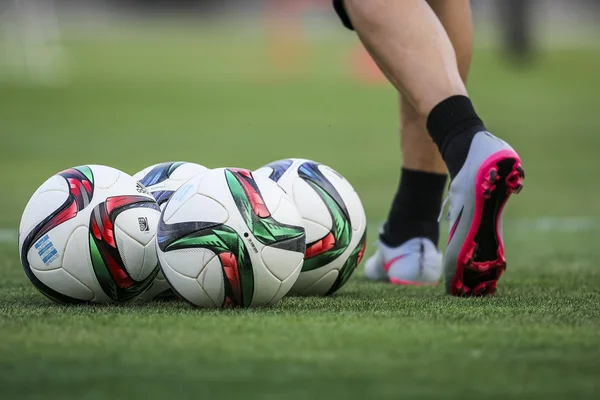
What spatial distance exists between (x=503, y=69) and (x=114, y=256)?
17.1m

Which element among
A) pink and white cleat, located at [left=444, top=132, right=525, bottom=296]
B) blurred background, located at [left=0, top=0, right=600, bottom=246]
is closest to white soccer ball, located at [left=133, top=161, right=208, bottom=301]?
pink and white cleat, located at [left=444, top=132, right=525, bottom=296]

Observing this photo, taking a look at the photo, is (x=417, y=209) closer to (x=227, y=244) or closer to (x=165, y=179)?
(x=165, y=179)

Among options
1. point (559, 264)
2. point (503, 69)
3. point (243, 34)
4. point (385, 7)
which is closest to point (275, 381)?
point (385, 7)

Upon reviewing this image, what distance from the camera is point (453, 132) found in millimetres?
3377

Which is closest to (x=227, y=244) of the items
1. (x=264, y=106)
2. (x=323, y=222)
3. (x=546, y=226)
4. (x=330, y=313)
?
(x=330, y=313)

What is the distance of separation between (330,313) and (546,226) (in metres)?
3.50

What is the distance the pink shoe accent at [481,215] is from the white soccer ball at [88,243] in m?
0.97

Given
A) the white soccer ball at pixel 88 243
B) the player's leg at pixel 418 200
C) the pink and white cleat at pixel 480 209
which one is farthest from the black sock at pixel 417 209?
the white soccer ball at pixel 88 243

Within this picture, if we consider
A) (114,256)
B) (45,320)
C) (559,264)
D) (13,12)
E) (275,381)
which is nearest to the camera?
(275,381)

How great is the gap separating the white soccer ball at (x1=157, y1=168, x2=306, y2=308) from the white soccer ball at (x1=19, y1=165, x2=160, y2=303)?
0.43 ft

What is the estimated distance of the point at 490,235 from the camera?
332 cm

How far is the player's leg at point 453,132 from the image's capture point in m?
3.24

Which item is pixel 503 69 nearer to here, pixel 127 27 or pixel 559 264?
pixel 559 264

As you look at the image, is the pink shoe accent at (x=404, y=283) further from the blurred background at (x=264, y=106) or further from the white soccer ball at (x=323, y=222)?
the blurred background at (x=264, y=106)
